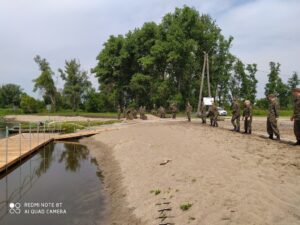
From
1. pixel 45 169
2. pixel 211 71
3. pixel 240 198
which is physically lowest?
pixel 45 169

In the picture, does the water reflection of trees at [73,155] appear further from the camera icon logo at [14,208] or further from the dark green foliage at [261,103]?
the dark green foliage at [261,103]

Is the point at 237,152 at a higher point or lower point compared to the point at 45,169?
higher

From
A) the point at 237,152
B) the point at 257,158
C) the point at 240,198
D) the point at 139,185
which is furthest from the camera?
the point at 237,152

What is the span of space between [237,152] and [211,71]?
52357mm

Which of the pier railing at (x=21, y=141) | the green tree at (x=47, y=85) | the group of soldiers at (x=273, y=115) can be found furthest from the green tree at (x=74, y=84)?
the group of soldiers at (x=273, y=115)

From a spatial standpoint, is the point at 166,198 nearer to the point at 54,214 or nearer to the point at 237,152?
the point at 54,214

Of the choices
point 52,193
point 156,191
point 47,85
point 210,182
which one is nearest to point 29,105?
point 47,85

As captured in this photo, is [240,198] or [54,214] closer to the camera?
[240,198]

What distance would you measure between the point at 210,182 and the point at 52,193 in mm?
5589

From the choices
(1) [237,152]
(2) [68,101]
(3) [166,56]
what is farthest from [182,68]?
(1) [237,152]

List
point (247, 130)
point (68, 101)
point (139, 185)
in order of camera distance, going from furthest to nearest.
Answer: point (68, 101) → point (247, 130) → point (139, 185)

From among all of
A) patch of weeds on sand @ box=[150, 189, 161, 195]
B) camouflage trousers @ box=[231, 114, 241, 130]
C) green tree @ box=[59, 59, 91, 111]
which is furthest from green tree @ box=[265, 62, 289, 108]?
patch of weeds on sand @ box=[150, 189, 161, 195]

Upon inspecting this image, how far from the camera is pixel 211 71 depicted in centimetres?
6469

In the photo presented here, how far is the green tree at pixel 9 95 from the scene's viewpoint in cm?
11349
